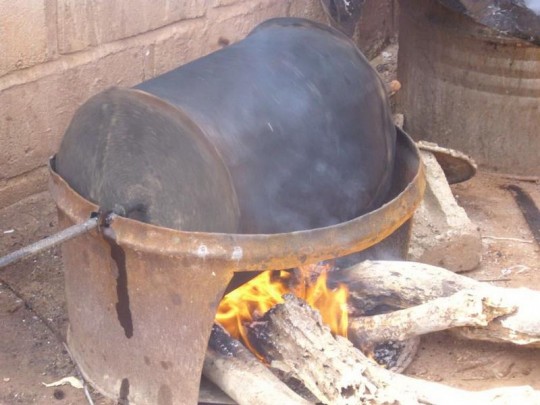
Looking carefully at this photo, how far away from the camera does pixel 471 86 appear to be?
4.71 meters

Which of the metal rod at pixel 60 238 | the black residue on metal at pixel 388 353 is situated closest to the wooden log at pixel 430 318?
the black residue on metal at pixel 388 353

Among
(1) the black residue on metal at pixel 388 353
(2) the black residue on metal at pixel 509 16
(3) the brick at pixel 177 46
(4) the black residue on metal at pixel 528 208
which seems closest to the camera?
(1) the black residue on metal at pixel 388 353

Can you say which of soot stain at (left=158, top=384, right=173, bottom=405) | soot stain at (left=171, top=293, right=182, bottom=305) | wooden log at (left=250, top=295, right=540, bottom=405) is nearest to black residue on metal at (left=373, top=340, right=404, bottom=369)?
wooden log at (left=250, top=295, right=540, bottom=405)

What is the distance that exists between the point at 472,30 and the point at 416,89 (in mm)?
575

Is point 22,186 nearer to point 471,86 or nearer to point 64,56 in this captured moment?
point 64,56

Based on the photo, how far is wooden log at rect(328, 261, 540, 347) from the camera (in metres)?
2.87

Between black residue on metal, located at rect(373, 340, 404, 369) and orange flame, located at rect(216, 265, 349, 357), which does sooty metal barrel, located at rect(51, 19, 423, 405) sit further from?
black residue on metal, located at rect(373, 340, 404, 369)

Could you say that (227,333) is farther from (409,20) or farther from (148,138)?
(409,20)

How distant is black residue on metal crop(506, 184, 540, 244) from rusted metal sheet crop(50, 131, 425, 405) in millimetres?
1645

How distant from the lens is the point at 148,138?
7.72ft

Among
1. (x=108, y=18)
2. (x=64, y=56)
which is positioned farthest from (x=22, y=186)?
(x=108, y=18)

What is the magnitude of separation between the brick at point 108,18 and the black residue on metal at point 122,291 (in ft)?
4.79

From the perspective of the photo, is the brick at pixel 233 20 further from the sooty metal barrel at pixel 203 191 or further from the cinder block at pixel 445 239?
the sooty metal barrel at pixel 203 191

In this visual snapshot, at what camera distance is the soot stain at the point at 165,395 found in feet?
8.34
